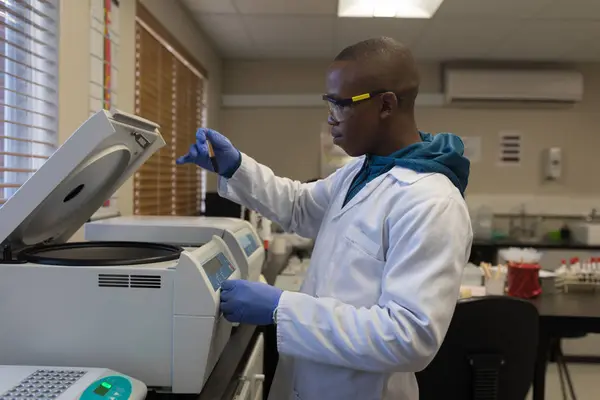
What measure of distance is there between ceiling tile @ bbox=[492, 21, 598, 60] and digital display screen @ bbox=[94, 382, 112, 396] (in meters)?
3.49

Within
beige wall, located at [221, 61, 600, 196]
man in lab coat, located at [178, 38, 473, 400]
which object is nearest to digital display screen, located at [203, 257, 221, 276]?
man in lab coat, located at [178, 38, 473, 400]

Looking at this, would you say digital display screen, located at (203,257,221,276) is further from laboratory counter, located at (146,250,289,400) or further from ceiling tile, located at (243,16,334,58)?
ceiling tile, located at (243,16,334,58)

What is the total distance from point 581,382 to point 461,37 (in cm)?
257

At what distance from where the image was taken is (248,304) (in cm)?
108

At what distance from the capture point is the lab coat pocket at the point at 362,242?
1133mm

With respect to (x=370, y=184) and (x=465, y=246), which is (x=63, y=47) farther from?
(x=465, y=246)

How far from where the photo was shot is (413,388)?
1293 mm

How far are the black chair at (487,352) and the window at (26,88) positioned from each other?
1.47 m

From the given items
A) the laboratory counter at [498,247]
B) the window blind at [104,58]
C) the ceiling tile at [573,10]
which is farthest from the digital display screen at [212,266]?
the laboratory counter at [498,247]

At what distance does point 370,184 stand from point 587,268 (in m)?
2.00

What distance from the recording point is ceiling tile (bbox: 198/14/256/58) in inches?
141

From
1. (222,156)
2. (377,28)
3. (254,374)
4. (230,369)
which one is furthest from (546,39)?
(230,369)

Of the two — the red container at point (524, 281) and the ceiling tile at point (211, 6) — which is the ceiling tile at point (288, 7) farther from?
the red container at point (524, 281)

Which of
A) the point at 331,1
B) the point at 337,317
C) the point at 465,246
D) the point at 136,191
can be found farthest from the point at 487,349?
the point at 331,1
